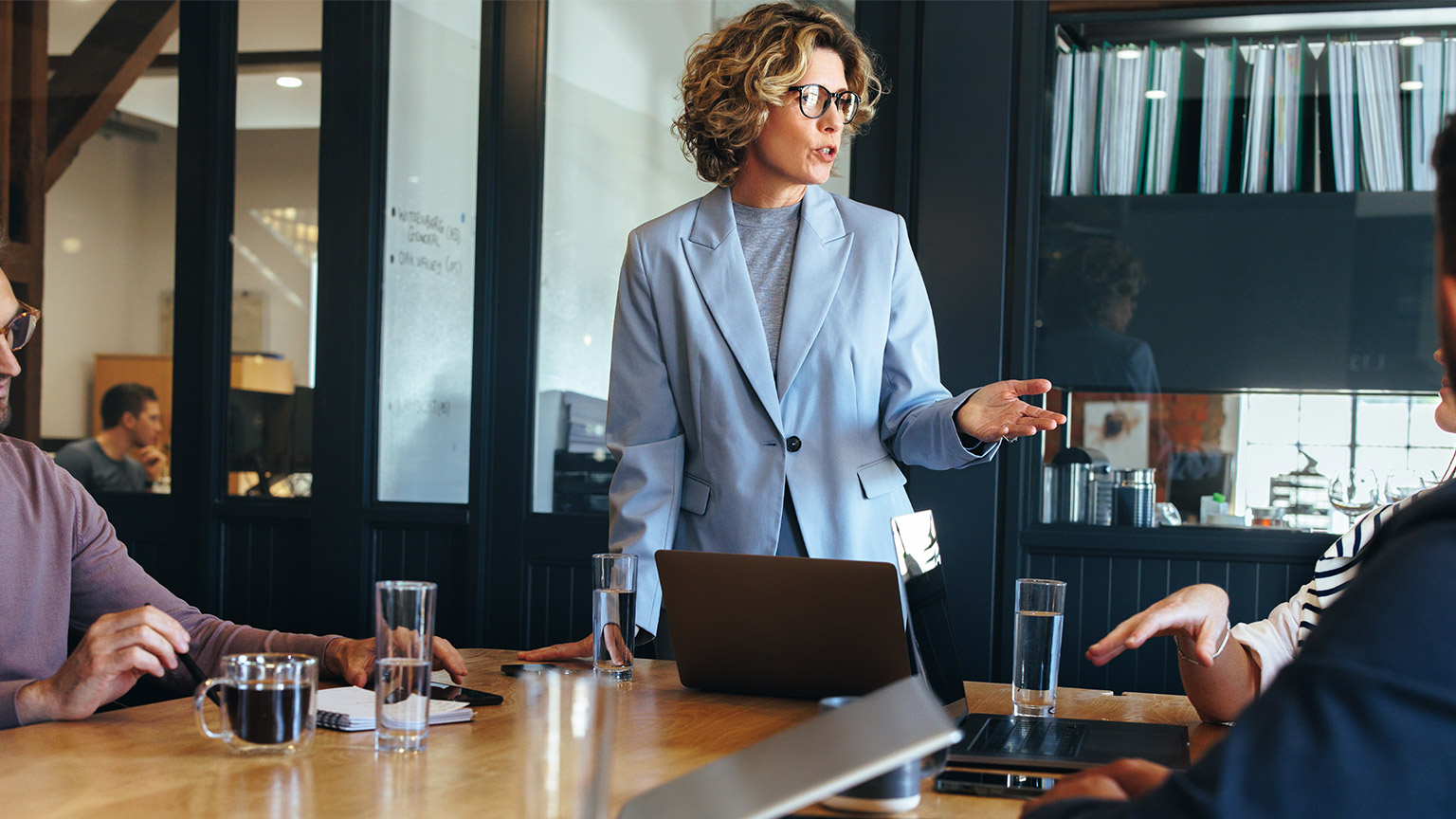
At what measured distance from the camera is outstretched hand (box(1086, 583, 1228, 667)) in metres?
1.30

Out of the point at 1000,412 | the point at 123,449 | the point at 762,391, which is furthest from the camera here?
the point at 123,449

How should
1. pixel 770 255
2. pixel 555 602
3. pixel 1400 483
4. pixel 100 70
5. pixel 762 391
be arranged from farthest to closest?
1. pixel 100 70
2. pixel 555 602
3. pixel 1400 483
4. pixel 770 255
5. pixel 762 391

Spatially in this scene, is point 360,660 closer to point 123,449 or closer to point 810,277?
point 810,277

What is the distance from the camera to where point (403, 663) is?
1.20 m

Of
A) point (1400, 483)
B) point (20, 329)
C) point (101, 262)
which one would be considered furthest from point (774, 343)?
point (101, 262)

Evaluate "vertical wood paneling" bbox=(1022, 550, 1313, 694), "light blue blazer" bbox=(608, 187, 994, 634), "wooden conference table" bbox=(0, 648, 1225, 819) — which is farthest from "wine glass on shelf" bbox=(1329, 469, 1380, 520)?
"wooden conference table" bbox=(0, 648, 1225, 819)

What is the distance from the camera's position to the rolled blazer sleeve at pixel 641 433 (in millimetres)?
2061

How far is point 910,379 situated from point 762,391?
274 millimetres

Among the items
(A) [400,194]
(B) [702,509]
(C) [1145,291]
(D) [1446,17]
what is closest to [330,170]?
(A) [400,194]

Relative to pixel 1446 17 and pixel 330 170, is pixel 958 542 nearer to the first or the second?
pixel 1446 17

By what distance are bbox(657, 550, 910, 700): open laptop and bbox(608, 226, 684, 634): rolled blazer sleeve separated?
437 millimetres

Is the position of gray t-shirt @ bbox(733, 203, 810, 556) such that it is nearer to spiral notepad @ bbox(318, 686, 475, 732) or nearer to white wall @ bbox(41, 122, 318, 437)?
spiral notepad @ bbox(318, 686, 475, 732)

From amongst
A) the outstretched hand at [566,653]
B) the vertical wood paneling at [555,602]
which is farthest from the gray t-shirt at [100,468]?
the outstretched hand at [566,653]

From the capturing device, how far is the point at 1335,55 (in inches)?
114
